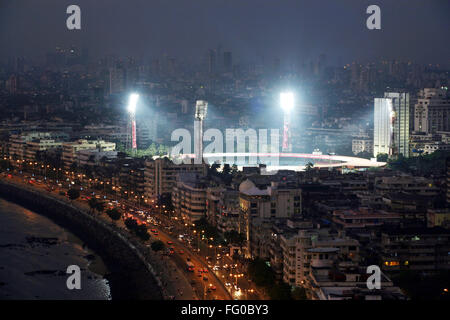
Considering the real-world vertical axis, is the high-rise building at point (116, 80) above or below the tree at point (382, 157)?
above

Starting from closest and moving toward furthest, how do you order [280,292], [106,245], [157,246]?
[280,292] → [157,246] → [106,245]

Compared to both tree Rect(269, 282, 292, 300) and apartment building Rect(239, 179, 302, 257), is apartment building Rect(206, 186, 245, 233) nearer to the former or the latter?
apartment building Rect(239, 179, 302, 257)

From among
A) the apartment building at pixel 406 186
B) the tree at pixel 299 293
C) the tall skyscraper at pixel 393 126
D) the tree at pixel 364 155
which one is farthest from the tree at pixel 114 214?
the tree at pixel 364 155

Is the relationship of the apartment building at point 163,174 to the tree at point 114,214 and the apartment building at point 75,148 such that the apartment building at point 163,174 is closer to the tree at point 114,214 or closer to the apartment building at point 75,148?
the tree at point 114,214

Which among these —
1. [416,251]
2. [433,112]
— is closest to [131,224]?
[416,251]

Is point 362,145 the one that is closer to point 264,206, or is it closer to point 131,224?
point 131,224

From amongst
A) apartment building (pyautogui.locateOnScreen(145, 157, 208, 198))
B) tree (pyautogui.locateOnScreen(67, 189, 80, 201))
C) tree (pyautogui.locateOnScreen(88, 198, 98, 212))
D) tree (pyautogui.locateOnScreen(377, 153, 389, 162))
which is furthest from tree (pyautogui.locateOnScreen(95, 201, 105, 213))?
tree (pyautogui.locateOnScreen(377, 153, 389, 162))
